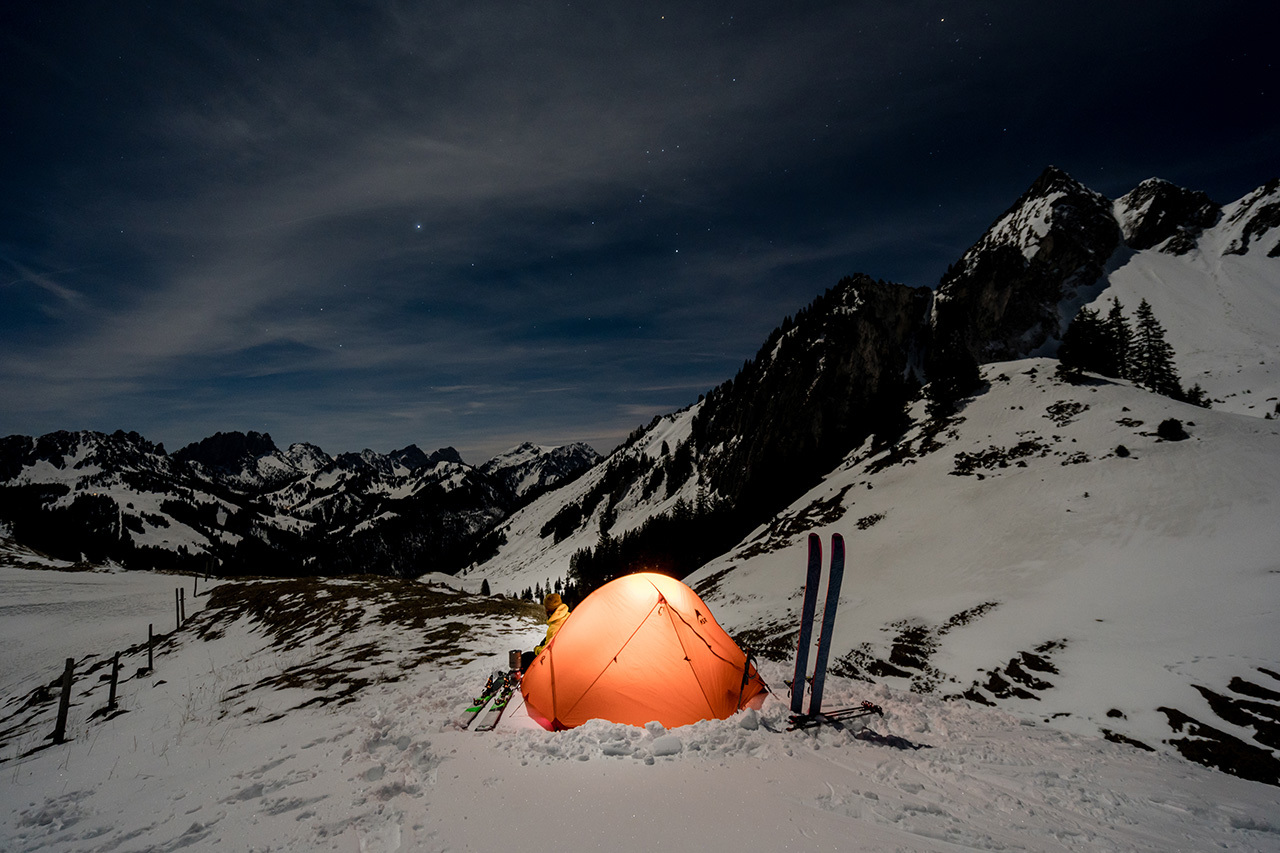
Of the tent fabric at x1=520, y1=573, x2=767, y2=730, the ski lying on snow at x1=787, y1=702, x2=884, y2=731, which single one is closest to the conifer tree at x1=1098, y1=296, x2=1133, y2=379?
the ski lying on snow at x1=787, y1=702, x2=884, y2=731

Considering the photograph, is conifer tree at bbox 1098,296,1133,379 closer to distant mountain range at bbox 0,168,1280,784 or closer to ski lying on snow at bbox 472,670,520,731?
distant mountain range at bbox 0,168,1280,784

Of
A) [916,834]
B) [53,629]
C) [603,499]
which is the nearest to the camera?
[916,834]

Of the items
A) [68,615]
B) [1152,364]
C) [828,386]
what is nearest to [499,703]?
[68,615]

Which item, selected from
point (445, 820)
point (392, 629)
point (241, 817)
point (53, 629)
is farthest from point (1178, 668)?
point (53, 629)

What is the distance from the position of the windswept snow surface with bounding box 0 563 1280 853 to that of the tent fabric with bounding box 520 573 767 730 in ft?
2.49

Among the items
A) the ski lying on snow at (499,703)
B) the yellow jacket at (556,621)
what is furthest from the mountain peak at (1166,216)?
the ski lying on snow at (499,703)

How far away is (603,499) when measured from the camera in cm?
17038

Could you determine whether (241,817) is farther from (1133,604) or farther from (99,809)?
(1133,604)

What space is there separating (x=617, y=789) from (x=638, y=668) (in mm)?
3018

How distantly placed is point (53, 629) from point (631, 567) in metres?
69.1

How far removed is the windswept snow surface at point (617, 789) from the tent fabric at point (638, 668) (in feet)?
2.49

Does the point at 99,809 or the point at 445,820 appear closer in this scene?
the point at 445,820

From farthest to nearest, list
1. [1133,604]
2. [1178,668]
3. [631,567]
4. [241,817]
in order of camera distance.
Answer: [631,567], [1133,604], [1178,668], [241,817]

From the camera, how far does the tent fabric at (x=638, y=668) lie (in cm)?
900
